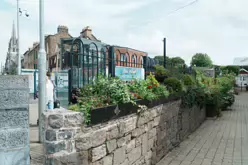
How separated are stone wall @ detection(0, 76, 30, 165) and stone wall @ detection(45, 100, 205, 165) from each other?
0.28 meters

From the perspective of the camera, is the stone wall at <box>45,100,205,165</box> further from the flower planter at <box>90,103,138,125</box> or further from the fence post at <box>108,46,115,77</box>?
the fence post at <box>108,46,115,77</box>

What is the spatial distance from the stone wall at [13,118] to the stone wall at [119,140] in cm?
28

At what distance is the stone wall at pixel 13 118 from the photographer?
2213mm

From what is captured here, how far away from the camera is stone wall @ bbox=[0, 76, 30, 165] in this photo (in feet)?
7.26

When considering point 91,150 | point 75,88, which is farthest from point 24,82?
point 75,88

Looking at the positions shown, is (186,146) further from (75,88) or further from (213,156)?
(75,88)

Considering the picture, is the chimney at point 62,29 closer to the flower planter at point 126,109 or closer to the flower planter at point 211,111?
the flower planter at point 211,111

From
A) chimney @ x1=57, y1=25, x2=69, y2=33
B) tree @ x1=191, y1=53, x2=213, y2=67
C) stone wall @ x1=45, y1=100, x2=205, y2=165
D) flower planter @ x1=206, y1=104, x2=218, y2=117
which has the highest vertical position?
chimney @ x1=57, y1=25, x2=69, y2=33

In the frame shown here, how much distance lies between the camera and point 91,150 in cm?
273

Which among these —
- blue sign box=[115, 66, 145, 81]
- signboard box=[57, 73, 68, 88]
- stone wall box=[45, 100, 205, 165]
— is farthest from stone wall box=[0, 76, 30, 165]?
signboard box=[57, 73, 68, 88]

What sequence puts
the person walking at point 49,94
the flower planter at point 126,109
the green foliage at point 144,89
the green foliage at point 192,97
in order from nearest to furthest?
the flower planter at point 126,109
the green foliage at point 144,89
the person walking at point 49,94
the green foliage at point 192,97

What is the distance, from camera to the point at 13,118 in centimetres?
225

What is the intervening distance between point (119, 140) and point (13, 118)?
153cm

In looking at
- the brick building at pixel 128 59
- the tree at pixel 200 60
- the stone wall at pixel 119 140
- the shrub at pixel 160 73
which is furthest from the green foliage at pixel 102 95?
the tree at pixel 200 60
